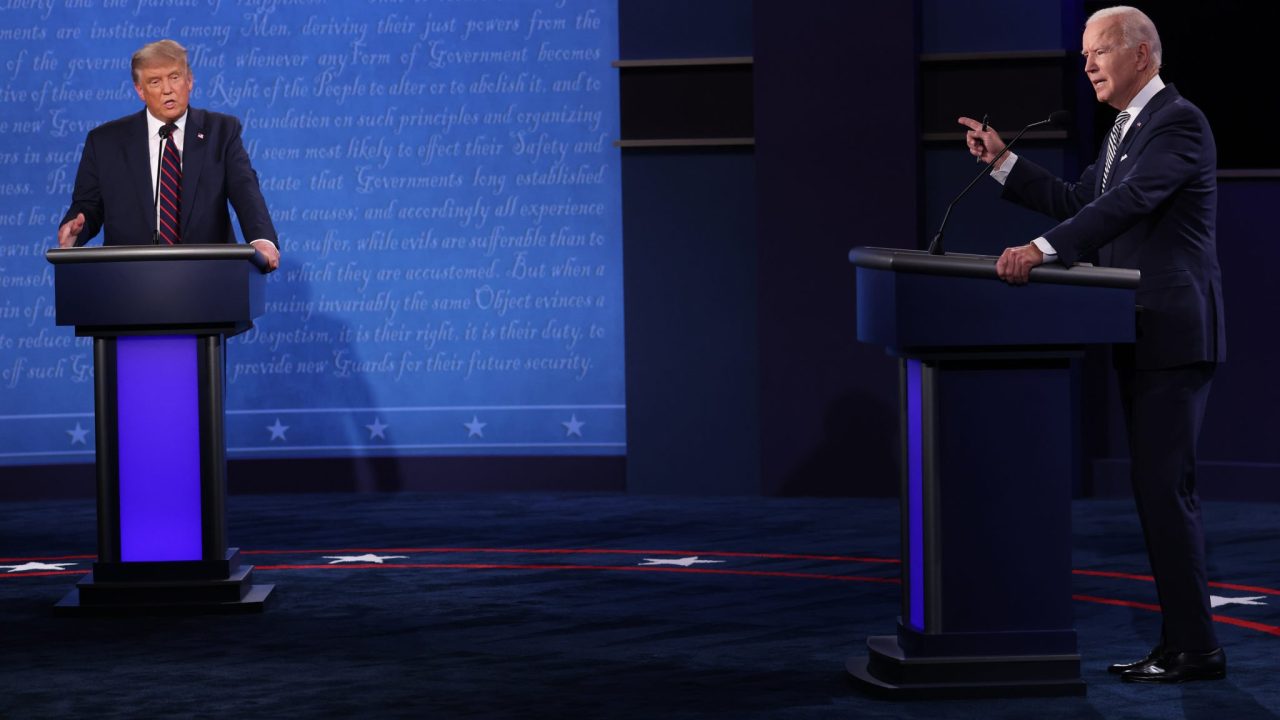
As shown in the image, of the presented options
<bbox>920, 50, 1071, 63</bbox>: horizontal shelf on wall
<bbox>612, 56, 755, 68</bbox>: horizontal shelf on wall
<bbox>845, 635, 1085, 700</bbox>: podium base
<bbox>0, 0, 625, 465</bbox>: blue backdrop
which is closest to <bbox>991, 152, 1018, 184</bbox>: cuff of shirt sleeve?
<bbox>845, 635, 1085, 700</bbox>: podium base

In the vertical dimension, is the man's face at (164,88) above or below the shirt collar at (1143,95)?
above

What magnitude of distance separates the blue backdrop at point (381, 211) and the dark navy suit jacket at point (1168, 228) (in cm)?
404

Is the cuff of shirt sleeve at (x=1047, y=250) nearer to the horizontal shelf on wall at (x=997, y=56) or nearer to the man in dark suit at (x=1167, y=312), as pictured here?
the man in dark suit at (x=1167, y=312)

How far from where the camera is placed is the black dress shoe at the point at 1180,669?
148 inches

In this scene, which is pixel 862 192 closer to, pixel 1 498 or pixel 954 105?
pixel 954 105

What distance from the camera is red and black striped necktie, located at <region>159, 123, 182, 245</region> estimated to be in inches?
196

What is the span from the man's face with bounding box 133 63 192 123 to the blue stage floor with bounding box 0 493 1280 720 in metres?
1.47

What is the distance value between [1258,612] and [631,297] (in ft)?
11.4

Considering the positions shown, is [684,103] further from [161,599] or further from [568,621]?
[161,599]

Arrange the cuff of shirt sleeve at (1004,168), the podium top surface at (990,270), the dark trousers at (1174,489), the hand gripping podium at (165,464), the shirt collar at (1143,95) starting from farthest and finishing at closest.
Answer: the hand gripping podium at (165,464)
the cuff of shirt sleeve at (1004,168)
the shirt collar at (1143,95)
the dark trousers at (1174,489)
the podium top surface at (990,270)

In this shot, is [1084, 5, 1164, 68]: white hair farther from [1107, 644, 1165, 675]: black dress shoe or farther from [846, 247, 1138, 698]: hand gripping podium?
[1107, 644, 1165, 675]: black dress shoe

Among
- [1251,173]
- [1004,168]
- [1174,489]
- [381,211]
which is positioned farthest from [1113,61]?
[381,211]

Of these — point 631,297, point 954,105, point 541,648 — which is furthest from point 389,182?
point 541,648

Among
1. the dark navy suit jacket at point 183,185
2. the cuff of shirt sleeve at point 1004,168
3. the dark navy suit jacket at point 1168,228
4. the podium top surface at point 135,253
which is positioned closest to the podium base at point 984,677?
the dark navy suit jacket at point 1168,228
